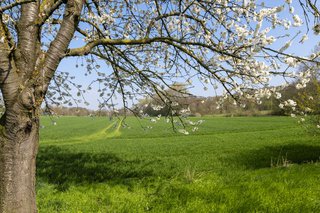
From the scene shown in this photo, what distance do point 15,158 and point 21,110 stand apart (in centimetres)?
51

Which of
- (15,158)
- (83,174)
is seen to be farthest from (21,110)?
(83,174)

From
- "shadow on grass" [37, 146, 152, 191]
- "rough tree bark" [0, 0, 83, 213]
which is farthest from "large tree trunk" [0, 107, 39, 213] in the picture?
"shadow on grass" [37, 146, 152, 191]

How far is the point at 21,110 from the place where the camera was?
298 cm

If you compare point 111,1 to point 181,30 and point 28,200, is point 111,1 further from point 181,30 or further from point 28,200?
point 28,200

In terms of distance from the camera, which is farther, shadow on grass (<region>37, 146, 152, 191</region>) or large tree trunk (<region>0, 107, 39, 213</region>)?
shadow on grass (<region>37, 146, 152, 191</region>)

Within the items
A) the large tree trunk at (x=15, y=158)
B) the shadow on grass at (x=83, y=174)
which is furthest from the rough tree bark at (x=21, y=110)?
the shadow on grass at (x=83, y=174)

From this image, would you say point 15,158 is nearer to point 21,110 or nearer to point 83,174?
point 21,110

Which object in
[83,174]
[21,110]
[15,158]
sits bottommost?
[83,174]

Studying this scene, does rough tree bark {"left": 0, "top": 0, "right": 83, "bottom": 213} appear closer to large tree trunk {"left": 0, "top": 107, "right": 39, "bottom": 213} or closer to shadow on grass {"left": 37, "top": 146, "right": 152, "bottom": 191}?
large tree trunk {"left": 0, "top": 107, "right": 39, "bottom": 213}

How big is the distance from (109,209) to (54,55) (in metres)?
2.81

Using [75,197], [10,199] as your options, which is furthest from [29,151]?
[75,197]

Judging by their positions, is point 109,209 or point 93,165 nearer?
point 109,209

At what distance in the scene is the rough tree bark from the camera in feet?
9.85

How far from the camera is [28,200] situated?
10.4 ft
